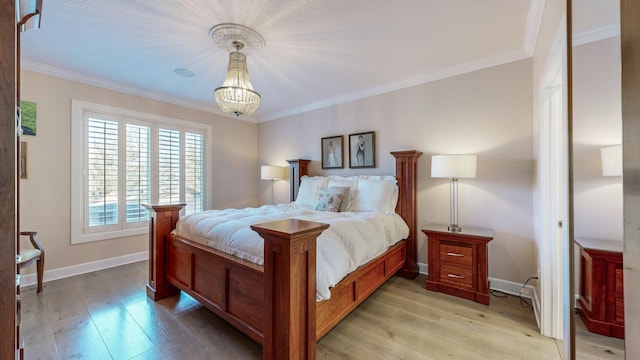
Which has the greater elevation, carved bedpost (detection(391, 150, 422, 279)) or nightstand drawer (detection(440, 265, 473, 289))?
carved bedpost (detection(391, 150, 422, 279))

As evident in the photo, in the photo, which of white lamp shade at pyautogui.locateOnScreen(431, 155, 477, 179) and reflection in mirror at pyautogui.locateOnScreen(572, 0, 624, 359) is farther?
white lamp shade at pyautogui.locateOnScreen(431, 155, 477, 179)

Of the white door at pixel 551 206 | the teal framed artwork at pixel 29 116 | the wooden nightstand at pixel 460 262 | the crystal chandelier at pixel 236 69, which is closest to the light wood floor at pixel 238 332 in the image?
the wooden nightstand at pixel 460 262

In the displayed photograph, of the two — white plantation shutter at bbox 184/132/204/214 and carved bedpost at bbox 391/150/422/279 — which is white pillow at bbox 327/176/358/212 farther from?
white plantation shutter at bbox 184/132/204/214

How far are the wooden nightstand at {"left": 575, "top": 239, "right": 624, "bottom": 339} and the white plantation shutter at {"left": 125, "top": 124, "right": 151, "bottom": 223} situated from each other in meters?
4.44

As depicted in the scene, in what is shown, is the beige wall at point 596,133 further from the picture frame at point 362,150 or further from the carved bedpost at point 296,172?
the carved bedpost at point 296,172

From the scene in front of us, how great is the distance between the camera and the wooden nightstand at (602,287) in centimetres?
64

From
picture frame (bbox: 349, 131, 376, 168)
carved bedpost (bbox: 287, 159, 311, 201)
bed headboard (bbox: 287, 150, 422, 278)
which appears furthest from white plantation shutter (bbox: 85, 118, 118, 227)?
bed headboard (bbox: 287, 150, 422, 278)

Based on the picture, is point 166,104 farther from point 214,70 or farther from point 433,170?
point 433,170

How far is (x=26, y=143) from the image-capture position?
2797mm

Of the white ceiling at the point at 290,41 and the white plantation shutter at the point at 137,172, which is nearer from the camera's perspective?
the white ceiling at the point at 290,41

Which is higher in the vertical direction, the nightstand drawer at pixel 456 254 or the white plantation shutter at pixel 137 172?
the white plantation shutter at pixel 137 172

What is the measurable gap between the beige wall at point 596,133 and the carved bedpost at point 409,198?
2.05m

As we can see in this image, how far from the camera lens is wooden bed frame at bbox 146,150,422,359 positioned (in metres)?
1.34

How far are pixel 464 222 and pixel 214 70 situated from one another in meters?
3.44
